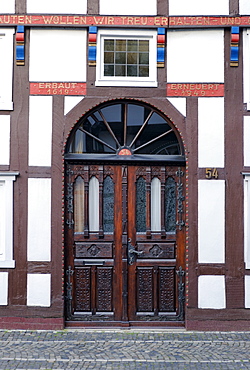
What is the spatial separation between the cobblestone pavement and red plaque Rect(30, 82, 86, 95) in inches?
150

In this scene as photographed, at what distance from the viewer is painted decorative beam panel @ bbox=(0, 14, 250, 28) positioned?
8422mm

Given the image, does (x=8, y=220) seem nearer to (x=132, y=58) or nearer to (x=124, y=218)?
(x=124, y=218)

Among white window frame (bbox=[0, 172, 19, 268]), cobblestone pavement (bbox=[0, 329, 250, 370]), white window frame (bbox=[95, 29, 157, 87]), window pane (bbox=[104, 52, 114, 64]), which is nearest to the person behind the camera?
cobblestone pavement (bbox=[0, 329, 250, 370])

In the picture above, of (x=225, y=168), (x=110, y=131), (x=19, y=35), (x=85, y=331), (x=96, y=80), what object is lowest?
(x=85, y=331)

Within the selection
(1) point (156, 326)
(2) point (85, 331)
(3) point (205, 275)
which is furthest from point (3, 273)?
(3) point (205, 275)

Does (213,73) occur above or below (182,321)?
above

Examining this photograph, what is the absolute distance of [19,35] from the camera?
8.41 meters

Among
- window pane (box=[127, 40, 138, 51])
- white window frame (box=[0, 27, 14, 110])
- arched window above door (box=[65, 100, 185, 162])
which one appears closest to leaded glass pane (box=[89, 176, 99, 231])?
arched window above door (box=[65, 100, 185, 162])

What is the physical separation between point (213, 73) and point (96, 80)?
1.89 metres

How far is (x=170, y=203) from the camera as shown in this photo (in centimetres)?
873

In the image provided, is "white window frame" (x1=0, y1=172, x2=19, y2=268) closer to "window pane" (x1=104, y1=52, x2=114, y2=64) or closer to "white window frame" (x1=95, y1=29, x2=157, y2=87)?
"white window frame" (x1=95, y1=29, x2=157, y2=87)

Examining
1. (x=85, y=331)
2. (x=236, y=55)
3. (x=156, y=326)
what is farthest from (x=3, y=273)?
(x=236, y=55)

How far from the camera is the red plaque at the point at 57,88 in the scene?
8.49m

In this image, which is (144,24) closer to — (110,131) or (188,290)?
(110,131)
